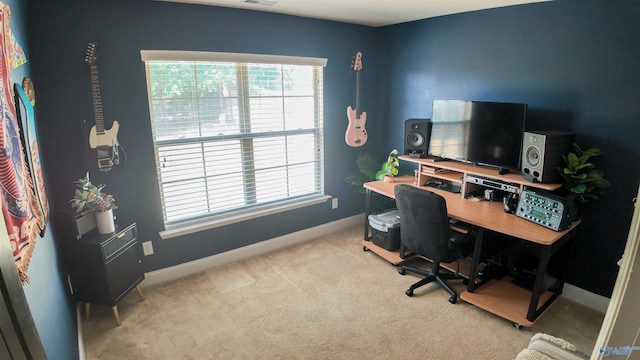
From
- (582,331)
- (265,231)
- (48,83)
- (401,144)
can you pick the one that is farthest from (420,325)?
(48,83)

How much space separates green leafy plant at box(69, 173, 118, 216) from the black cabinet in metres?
0.18

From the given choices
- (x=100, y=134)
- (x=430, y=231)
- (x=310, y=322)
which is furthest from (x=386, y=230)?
(x=100, y=134)

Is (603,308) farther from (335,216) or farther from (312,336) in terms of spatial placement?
(335,216)

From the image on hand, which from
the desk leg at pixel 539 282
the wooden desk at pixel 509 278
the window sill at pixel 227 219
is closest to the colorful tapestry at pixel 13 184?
the window sill at pixel 227 219

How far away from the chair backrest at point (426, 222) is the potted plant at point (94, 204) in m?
2.14

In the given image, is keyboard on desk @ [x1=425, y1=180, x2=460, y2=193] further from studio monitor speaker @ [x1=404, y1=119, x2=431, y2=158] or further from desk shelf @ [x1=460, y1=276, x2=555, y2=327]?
desk shelf @ [x1=460, y1=276, x2=555, y2=327]

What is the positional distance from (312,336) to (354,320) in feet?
1.11

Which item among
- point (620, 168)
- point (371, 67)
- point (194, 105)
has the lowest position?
point (620, 168)

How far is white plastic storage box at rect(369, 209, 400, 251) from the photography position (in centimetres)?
325

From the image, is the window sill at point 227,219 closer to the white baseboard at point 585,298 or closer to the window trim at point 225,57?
the window trim at point 225,57

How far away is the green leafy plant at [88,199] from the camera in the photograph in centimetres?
227

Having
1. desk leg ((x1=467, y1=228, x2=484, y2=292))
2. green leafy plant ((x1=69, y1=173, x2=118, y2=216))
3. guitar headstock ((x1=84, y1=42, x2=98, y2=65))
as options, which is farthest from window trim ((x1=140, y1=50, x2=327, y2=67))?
desk leg ((x1=467, y1=228, x2=484, y2=292))

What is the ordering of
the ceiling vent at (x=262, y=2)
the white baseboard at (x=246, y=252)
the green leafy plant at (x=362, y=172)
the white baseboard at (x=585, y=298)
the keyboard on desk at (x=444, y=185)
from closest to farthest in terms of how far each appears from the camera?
the white baseboard at (x=585, y=298) → the ceiling vent at (x=262, y=2) → the white baseboard at (x=246, y=252) → the keyboard on desk at (x=444, y=185) → the green leafy plant at (x=362, y=172)

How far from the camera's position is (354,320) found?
→ 94.6 inches
